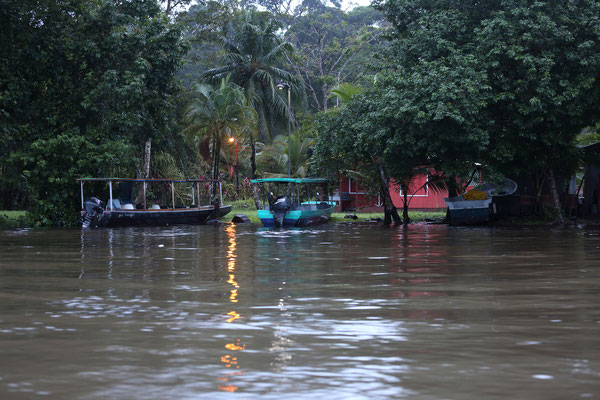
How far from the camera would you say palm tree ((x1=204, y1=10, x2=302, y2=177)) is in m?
43.6

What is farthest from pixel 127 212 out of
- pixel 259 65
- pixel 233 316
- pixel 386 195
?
pixel 233 316

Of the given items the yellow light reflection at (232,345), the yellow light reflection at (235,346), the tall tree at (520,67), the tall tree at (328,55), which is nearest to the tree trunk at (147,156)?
the tall tree at (520,67)

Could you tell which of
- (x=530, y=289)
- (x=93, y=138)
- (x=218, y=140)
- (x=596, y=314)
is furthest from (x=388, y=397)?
(x=218, y=140)

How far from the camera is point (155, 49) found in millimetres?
28891

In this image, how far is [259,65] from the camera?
44.6m

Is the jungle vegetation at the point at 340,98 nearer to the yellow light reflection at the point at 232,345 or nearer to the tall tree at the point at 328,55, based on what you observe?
the tall tree at the point at 328,55

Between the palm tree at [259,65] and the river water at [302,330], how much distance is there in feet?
108

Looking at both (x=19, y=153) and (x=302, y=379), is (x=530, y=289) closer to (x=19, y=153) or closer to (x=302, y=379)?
(x=302, y=379)

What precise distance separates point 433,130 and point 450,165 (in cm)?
177

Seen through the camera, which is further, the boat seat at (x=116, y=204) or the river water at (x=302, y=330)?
the boat seat at (x=116, y=204)

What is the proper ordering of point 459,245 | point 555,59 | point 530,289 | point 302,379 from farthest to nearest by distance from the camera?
point 555,59 < point 459,245 < point 530,289 < point 302,379

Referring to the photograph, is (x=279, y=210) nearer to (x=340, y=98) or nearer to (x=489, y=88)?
(x=340, y=98)

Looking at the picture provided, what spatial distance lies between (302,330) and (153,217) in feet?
75.1

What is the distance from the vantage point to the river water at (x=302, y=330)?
4090 millimetres
